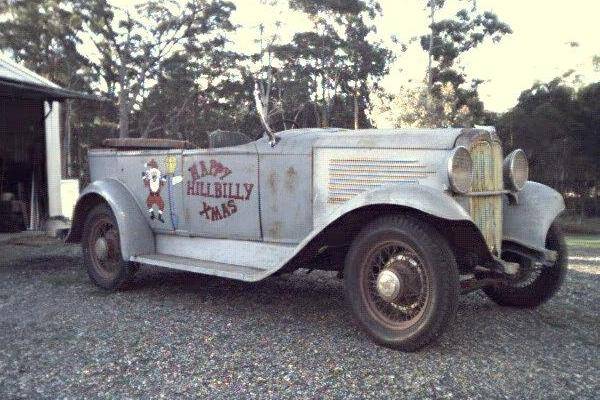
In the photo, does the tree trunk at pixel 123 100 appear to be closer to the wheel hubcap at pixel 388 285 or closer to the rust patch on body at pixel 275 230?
the rust patch on body at pixel 275 230

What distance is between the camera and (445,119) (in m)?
27.2

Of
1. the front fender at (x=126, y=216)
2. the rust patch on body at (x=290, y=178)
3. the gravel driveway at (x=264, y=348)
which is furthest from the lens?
the front fender at (x=126, y=216)

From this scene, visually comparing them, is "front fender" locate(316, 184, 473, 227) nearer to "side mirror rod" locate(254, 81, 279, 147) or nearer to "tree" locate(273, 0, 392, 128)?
"side mirror rod" locate(254, 81, 279, 147)

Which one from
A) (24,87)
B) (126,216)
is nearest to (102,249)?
(126,216)

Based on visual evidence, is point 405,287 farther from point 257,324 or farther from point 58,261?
point 58,261

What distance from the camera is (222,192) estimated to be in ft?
16.4

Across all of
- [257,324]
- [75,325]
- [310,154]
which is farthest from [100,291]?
[310,154]

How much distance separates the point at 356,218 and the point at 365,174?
1.03ft

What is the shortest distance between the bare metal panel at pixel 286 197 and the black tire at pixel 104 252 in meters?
1.58

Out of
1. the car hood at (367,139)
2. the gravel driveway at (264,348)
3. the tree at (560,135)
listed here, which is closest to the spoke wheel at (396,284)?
the gravel driveway at (264,348)

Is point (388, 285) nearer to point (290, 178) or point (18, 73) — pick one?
point (290, 178)

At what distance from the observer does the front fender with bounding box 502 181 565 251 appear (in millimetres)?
4348

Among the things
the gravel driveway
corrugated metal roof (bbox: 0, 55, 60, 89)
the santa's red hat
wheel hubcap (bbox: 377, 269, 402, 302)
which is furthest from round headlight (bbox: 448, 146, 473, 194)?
corrugated metal roof (bbox: 0, 55, 60, 89)

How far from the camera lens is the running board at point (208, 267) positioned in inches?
170
